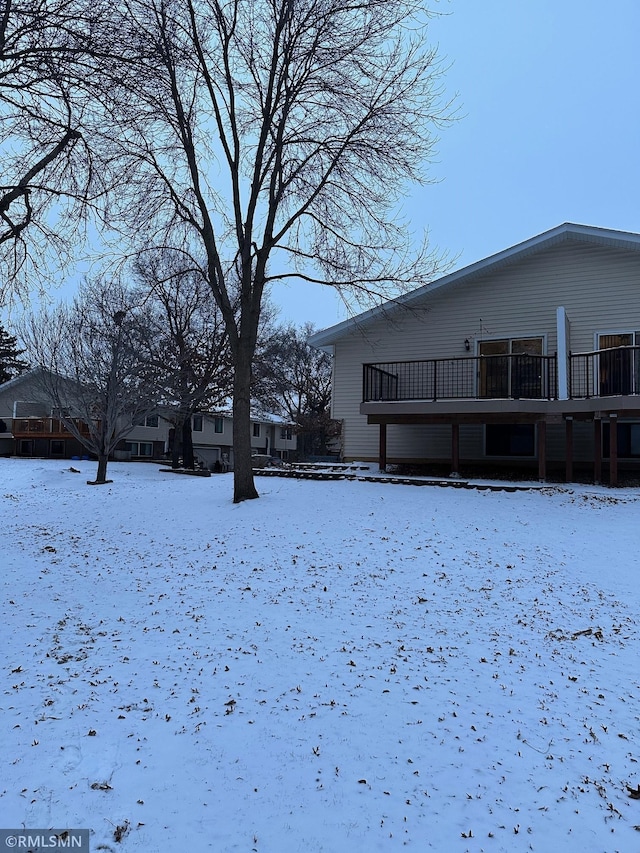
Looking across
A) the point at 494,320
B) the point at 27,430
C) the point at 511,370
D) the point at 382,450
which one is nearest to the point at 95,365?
the point at 382,450

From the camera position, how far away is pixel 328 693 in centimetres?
401

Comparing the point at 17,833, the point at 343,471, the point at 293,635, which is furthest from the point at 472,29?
the point at 17,833

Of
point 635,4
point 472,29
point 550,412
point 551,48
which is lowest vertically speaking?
point 550,412

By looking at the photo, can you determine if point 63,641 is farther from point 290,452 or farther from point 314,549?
point 290,452

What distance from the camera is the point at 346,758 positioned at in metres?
Result: 3.29

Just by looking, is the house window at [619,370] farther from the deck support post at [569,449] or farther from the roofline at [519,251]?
the roofline at [519,251]

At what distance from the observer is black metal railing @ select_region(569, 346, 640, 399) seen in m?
12.2

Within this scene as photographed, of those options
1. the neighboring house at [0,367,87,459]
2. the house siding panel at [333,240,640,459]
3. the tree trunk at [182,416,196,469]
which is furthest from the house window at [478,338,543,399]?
the neighboring house at [0,367,87,459]

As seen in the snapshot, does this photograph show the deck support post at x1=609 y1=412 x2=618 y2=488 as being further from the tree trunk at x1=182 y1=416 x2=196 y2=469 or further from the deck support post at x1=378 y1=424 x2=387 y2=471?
the tree trunk at x1=182 y1=416 x2=196 y2=469

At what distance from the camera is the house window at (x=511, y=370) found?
13.9 m

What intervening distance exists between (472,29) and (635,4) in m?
3.37

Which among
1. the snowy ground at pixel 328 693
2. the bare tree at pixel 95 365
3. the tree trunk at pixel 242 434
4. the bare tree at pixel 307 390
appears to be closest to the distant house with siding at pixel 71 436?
the bare tree at pixel 307 390

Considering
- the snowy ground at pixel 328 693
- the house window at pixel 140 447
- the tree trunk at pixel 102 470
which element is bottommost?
the snowy ground at pixel 328 693

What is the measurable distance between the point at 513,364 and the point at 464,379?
146 cm
